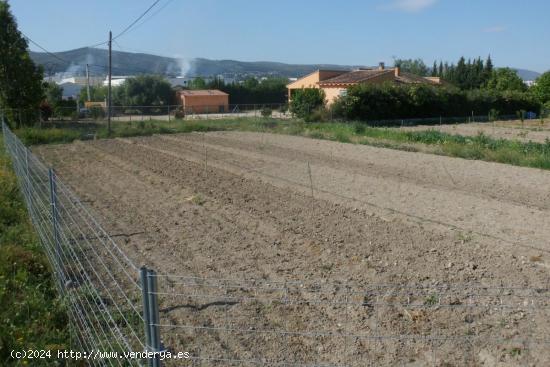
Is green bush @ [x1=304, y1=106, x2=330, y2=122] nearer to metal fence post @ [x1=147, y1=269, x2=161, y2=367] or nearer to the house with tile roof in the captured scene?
the house with tile roof

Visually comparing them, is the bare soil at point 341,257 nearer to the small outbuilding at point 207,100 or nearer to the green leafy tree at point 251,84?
the small outbuilding at point 207,100

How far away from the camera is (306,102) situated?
4128 centimetres

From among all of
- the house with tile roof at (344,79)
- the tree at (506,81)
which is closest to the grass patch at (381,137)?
the house with tile roof at (344,79)

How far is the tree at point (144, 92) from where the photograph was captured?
7424 cm

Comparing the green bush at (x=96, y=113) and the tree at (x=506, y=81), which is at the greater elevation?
the tree at (x=506, y=81)

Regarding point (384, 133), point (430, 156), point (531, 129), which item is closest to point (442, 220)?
point (430, 156)

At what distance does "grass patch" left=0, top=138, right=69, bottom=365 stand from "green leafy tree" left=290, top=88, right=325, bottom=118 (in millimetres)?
33267

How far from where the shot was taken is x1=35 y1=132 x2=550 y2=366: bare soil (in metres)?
5.32

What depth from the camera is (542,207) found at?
11.2m

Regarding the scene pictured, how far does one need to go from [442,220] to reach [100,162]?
1273 centimetres

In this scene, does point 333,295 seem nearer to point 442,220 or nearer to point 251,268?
point 251,268

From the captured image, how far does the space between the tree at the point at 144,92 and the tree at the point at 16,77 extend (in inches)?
1578

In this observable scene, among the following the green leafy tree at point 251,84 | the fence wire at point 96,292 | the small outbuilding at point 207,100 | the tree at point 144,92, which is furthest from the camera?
the green leafy tree at point 251,84

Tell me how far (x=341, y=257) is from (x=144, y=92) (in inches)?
2799
